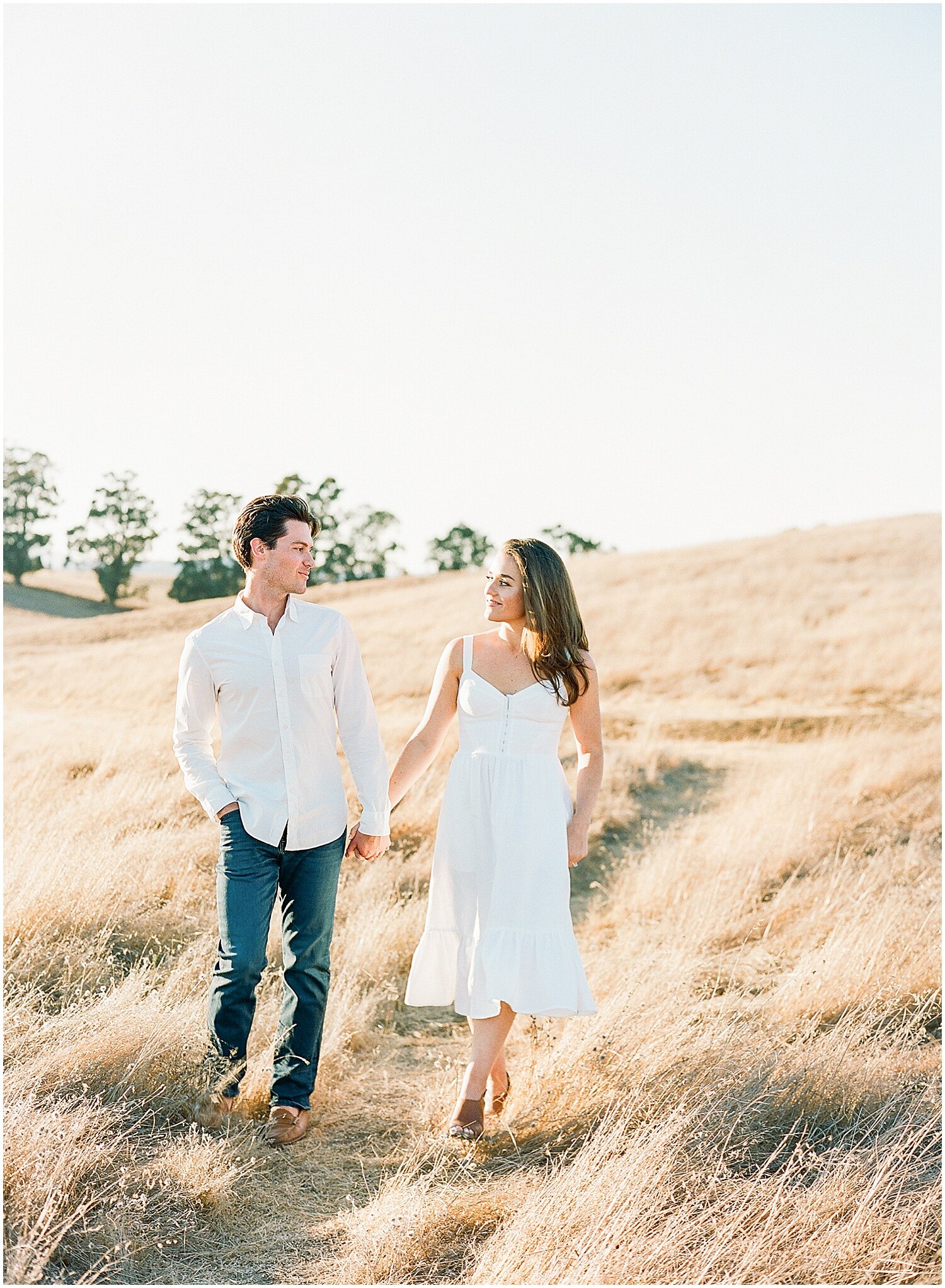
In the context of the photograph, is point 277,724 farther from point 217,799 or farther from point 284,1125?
point 284,1125

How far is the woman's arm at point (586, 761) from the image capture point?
4133 millimetres

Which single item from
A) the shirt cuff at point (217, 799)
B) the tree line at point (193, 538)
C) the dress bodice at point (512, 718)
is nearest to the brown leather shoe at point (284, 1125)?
the shirt cuff at point (217, 799)

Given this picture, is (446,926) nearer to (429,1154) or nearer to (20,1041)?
(429,1154)

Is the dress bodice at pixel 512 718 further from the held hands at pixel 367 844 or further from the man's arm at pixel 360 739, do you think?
the held hands at pixel 367 844

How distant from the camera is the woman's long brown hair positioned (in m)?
4.04

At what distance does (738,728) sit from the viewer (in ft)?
49.0

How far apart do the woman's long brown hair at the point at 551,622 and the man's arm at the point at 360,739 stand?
2.34ft

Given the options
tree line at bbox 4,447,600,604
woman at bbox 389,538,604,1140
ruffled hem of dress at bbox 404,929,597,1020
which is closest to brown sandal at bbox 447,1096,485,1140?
woman at bbox 389,538,604,1140

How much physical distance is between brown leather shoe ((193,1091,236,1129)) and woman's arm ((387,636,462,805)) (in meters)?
1.31

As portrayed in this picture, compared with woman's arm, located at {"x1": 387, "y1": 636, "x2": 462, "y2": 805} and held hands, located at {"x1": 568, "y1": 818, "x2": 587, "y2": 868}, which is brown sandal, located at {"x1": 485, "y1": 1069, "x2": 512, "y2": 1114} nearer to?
held hands, located at {"x1": 568, "y1": 818, "x2": 587, "y2": 868}

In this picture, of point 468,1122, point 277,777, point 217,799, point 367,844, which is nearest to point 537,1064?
point 468,1122

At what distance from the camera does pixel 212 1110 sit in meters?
3.84

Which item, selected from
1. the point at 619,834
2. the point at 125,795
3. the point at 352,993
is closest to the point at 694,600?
the point at 619,834

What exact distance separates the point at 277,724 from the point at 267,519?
81 centimetres
